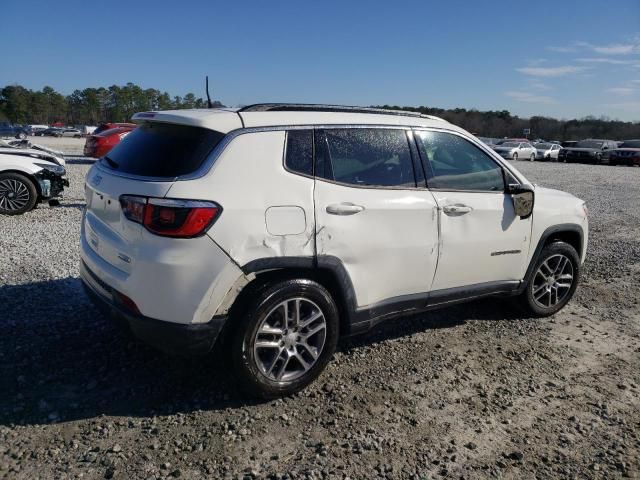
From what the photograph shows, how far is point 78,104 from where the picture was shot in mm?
105000

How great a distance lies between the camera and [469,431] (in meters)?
3.09

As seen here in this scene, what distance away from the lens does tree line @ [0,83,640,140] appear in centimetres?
7812

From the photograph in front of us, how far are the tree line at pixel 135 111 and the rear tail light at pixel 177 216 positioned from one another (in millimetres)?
69092

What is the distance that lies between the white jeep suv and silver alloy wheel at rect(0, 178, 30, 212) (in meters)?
6.18

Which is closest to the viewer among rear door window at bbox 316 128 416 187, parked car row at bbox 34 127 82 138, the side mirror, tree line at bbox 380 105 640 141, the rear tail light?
the rear tail light

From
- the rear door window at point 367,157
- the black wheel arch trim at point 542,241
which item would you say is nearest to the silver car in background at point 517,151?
the black wheel arch trim at point 542,241

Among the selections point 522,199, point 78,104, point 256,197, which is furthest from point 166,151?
point 78,104

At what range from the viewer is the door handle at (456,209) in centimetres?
386

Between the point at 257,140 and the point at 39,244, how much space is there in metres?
4.95

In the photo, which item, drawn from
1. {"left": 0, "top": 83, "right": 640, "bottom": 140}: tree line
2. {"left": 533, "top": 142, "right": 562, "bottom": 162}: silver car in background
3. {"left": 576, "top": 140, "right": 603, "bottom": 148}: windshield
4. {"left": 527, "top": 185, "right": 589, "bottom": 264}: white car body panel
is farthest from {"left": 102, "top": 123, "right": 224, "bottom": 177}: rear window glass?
{"left": 0, "top": 83, "right": 640, "bottom": 140}: tree line

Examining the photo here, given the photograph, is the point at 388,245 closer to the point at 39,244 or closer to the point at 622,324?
the point at 622,324

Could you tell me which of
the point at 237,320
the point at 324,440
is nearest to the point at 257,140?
the point at 237,320

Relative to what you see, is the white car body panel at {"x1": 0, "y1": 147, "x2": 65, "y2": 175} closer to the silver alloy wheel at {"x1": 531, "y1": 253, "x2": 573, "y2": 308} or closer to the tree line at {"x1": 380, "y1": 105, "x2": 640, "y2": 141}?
the silver alloy wheel at {"x1": 531, "y1": 253, "x2": 573, "y2": 308}

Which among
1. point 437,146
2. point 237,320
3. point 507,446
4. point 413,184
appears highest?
point 437,146
